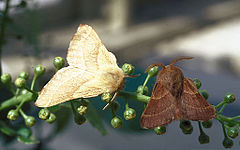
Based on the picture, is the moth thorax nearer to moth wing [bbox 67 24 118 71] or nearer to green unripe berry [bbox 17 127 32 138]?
moth wing [bbox 67 24 118 71]

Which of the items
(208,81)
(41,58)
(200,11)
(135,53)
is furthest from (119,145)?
(200,11)

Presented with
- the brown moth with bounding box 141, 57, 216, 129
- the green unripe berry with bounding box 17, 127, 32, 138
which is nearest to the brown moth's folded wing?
the brown moth with bounding box 141, 57, 216, 129

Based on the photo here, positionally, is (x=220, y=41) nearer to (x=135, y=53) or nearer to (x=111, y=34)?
(x=135, y=53)

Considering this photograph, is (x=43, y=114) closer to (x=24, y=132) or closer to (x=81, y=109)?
(x=81, y=109)

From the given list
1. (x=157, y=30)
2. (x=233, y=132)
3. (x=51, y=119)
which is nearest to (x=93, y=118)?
(x=51, y=119)

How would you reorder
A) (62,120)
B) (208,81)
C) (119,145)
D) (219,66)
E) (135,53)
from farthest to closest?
(135,53) < (219,66) < (208,81) < (119,145) < (62,120)

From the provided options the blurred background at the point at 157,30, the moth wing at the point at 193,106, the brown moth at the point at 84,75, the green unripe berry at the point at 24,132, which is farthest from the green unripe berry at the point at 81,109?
the blurred background at the point at 157,30
